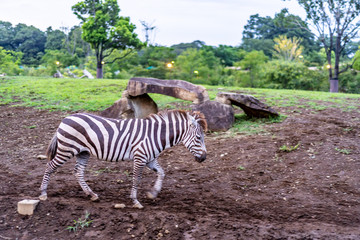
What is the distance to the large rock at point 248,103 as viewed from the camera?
933 cm

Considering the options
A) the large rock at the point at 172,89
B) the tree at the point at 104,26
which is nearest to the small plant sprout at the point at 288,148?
the large rock at the point at 172,89

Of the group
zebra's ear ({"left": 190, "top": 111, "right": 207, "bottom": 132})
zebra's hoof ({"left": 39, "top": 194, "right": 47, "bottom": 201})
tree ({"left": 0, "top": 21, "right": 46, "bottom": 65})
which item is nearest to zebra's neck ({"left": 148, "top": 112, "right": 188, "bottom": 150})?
zebra's ear ({"left": 190, "top": 111, "right": 207, "bottom": 132})

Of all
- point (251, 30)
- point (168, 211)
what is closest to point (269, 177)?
point (168, 211)

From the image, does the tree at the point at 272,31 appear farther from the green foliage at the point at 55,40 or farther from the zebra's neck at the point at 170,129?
the green foliage at the point at 55,40

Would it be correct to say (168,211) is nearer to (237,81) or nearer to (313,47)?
(237,81)

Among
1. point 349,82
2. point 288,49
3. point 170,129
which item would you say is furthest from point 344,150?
point 288,49

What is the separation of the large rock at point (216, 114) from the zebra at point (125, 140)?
389cm

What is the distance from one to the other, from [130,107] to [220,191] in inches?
184

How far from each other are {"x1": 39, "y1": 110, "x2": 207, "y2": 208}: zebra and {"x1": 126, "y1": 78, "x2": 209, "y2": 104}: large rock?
3775mm

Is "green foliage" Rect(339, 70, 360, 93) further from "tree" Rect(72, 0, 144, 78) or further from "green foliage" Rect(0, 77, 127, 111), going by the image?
"green foliage" Rect(0, 77, 127, 111)

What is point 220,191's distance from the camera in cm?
586

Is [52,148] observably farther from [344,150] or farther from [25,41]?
[25,41]

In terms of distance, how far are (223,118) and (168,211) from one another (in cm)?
485

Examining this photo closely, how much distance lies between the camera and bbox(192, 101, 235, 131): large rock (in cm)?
925
